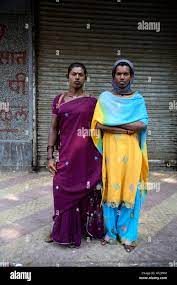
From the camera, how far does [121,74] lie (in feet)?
13.0

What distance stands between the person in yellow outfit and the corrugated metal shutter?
4027mm

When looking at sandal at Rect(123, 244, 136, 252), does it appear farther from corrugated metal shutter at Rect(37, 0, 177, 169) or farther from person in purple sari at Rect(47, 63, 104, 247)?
corrugated metal shutter at Rect(37, 0, 177, 169)

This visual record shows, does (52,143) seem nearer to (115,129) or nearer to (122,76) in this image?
(115,129)

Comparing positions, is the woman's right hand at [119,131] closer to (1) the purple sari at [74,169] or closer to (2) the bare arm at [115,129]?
(2) the bare arm at [115,129]

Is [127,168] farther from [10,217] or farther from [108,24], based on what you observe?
[108,24]

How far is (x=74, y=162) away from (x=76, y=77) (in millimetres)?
818

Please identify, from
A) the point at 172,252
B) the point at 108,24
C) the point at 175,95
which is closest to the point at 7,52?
the point at 108,24

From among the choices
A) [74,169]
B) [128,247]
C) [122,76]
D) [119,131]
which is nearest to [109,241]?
[128,247]

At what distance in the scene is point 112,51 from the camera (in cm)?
800

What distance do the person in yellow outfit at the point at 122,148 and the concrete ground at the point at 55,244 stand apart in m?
0.26

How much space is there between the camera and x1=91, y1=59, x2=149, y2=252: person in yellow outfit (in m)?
3.98

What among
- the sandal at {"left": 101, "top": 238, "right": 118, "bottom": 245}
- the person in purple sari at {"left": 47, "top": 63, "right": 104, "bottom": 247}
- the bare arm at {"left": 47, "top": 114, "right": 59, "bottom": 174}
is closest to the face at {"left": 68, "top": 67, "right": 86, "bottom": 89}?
the person in purple sari at {"left": 47, "top": 63, "right": 104, "bottom": 247}

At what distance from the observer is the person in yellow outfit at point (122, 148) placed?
157 inches

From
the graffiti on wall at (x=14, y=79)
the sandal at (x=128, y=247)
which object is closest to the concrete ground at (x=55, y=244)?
the sandal at (x=128, y=247)
